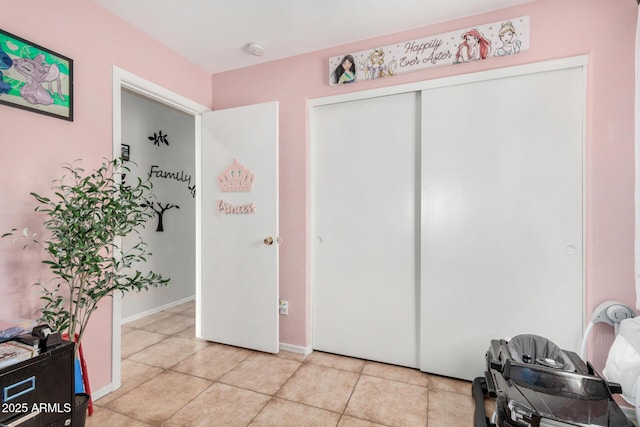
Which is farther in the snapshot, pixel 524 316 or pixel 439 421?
pixel 524 316

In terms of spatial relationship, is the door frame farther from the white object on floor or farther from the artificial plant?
the artificial plant

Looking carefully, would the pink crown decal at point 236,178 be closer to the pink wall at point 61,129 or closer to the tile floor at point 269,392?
the pink wall at point 61,129

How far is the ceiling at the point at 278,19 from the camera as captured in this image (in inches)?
74.6

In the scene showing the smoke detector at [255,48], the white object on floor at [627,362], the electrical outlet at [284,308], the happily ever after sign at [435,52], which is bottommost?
the electrical outlet at [284,308]

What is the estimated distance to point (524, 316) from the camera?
1.93 meters

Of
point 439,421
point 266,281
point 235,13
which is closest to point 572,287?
point 439,421

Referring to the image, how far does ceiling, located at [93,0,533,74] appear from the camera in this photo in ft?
6.22

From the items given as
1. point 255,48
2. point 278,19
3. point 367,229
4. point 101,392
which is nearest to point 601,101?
point 367,229

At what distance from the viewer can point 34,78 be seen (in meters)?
1.58

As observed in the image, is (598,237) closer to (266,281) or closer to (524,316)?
(524,316)

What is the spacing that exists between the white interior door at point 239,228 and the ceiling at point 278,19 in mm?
502

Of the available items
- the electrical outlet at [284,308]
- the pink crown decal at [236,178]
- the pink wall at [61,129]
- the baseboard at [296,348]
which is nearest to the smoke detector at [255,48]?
the pink wall at [61,129]

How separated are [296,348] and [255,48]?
2.45 meters

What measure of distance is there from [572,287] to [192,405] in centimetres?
242
